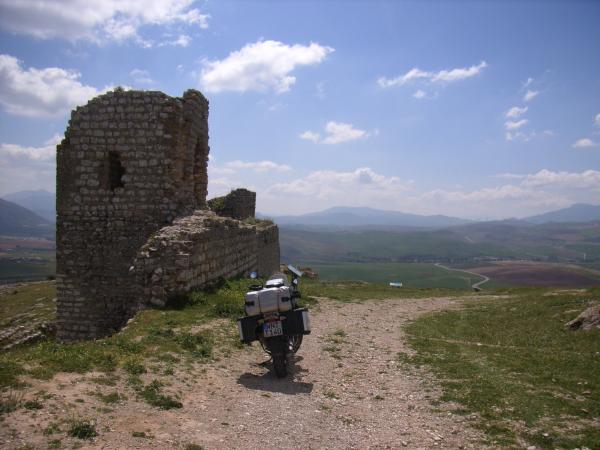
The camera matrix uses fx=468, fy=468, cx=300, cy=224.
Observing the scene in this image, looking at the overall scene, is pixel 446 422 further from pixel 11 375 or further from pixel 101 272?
pixel 101 272

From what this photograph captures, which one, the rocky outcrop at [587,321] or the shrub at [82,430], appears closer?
the shrub at [82,430]

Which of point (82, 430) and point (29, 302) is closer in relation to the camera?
point (82, 430)

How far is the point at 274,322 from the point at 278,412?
189 cm

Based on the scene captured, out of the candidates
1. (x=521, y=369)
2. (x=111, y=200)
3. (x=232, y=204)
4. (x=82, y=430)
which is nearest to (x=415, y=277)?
(x=232, y=204)

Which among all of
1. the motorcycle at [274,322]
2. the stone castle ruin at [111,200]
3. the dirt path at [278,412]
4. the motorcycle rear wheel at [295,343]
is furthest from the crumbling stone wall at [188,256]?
the motorcycle at [274,322]

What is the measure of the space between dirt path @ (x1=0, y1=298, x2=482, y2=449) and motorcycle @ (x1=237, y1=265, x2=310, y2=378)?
0.51 metres

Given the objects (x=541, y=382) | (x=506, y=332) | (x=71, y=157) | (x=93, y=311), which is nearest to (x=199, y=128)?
(x=71, y=157)

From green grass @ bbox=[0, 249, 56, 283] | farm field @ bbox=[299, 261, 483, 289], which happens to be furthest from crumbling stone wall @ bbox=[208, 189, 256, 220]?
green grass @ bbox=[0, 249, 56, 283]

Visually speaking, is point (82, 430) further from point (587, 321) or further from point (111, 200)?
point (587, 321)

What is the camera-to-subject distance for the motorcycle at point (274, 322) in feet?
26.9

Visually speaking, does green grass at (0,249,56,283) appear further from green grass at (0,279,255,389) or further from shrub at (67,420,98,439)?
shrub at (67,420,98,439)

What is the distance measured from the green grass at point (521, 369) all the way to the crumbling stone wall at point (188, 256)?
597 centimetres

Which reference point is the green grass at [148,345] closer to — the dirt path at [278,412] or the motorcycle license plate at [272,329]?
the dirt path at [278,412]

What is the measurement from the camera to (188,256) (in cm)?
1232
